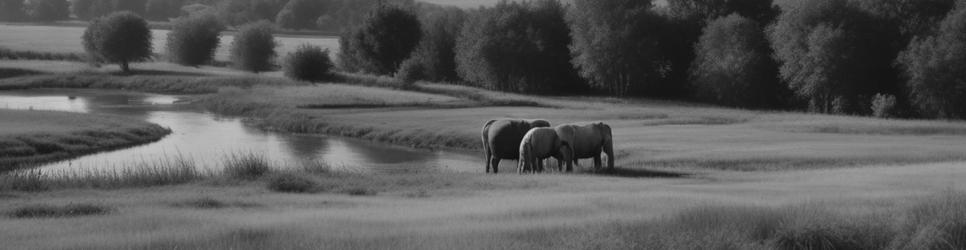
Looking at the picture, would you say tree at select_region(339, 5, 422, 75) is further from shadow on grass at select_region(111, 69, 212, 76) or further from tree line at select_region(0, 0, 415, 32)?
tree line at select_region(0, 0, 415, 32)

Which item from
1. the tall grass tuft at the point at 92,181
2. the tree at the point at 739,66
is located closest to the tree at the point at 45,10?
the tree at the point at 739,66

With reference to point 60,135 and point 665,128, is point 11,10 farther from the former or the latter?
point 665,128

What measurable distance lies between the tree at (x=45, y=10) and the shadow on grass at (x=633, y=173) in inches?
6817

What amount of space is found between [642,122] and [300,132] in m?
16.5

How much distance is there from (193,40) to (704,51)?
5947cm

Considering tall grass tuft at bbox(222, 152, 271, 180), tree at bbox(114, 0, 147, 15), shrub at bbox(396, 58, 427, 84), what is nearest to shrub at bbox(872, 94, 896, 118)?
tall grass tuft at bbox(222, 152, 271, 180)

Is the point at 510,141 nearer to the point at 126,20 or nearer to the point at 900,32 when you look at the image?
the point at 900,32

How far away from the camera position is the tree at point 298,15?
17462cm

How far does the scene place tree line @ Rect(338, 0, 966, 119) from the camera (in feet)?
182

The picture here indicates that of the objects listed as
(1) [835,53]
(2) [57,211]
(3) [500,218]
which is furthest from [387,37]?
(3) [500,218]

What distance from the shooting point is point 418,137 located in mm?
48438

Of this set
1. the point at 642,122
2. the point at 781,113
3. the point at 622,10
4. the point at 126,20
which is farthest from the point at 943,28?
the point at 126,20

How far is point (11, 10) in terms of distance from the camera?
609 feet

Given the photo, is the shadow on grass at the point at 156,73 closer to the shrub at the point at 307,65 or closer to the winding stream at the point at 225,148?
the shrub at the point at 307,65
